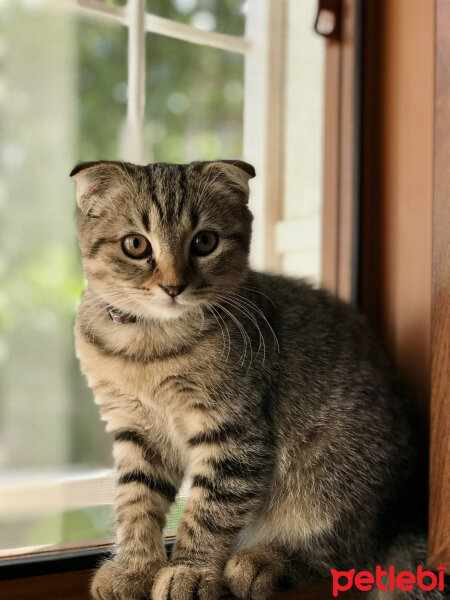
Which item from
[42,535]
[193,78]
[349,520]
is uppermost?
[193,78]

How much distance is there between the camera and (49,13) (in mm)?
1400

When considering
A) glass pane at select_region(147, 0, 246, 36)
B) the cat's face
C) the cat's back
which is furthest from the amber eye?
glass pane at select_region(147, 0, 246, 36)

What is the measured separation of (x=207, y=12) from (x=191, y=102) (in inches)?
7.9

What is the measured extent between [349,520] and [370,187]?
823 millimetres

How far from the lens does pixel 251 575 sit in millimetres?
1115

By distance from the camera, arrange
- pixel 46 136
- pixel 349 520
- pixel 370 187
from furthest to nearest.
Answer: pixel 370 187
pixel 46 136
pixel 349 520

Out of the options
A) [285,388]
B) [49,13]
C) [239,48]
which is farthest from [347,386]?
[49,13]

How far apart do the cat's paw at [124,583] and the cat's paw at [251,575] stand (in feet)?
0.42

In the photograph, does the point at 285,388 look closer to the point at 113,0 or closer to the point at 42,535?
the point at 42,535

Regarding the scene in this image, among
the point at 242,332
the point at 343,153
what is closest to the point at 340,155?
the point at 343,153

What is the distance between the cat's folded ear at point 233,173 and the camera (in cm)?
117

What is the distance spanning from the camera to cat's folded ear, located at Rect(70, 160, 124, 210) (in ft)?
3.66

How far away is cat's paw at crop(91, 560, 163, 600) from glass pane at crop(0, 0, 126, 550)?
0.29 meters

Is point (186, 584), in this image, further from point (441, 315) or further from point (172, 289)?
point (441, 315)
